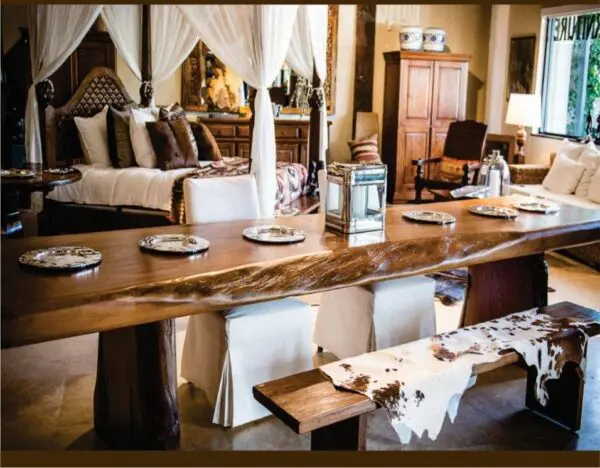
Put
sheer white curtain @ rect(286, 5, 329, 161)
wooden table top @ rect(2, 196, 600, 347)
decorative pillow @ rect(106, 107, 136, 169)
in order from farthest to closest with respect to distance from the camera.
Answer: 1. decorative pillow @ rect(106, 107, 136, 169)
2. sheer white curtain @ rect(286, 5, 329, 161)
3. wooden table top @ rect(2, 196, 600, 347)

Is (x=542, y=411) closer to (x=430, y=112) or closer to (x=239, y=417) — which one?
(x=239, y=417)

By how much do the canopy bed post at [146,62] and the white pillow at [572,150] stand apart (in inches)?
162

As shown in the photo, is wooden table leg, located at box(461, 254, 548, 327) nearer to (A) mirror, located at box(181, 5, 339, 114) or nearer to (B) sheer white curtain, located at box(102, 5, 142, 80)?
(B) sheer white curtain, located at box(102, 5, 142, 80)

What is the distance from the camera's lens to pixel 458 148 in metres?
7.81

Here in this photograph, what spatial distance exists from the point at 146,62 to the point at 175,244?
5097 mm

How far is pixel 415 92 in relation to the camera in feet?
27.6

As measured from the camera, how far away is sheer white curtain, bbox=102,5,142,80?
22.9 ft

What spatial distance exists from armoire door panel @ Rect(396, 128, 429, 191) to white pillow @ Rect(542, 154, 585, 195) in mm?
2013

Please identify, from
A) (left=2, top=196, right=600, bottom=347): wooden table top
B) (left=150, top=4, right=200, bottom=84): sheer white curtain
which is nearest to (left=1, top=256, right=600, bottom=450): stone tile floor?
(left=2, top=196, right=600, bottom=347): wooden table top

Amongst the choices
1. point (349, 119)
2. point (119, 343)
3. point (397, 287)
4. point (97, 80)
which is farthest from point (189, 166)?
point (119, 343)

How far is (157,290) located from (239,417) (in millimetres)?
968

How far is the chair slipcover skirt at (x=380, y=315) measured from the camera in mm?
3490

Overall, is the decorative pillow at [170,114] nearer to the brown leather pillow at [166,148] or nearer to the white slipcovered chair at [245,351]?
the brown leather pillow at [166,148]

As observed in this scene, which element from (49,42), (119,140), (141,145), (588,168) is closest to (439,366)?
(588,168)
